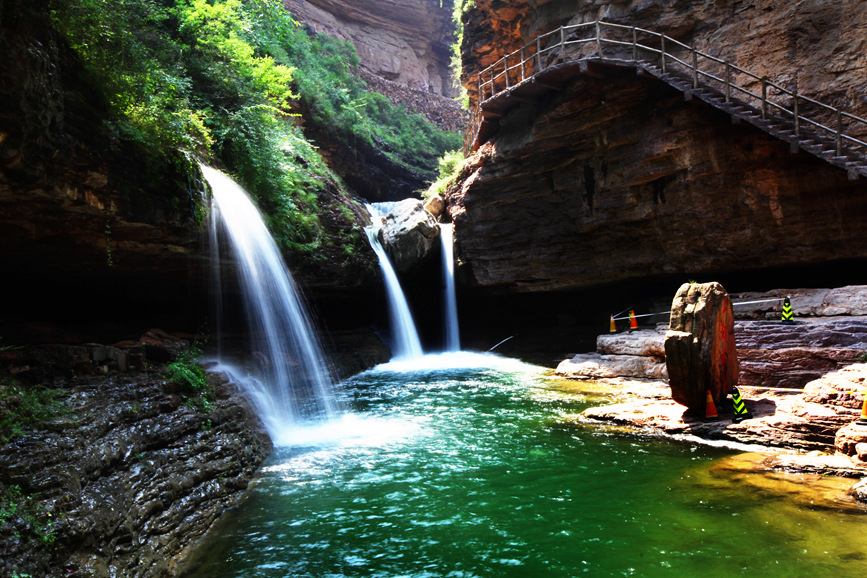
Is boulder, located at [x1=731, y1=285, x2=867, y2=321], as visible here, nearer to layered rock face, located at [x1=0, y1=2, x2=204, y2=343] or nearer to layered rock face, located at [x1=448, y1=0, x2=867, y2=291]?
layered rock face, located at [x1=448, y1=0, x2=867, y2=291]

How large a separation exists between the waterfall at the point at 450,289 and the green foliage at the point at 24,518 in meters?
18.6

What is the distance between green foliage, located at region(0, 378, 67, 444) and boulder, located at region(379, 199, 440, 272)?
49.0ft

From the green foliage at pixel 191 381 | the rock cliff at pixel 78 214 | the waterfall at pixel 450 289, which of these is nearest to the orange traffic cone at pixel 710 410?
the green foliage at pixel 191 381

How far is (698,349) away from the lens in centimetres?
816

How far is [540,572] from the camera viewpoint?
4.45 meters

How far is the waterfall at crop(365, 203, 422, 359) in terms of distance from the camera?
20.1 m

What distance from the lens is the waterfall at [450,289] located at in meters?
22.2

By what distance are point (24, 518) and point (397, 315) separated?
54.5 feet

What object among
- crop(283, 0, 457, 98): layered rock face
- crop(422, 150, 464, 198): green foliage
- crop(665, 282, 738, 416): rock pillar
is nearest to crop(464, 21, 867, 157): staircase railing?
crop(422, 150, 464, 198): green foliage

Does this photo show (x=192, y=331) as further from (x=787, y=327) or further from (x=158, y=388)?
→ (x=787, y=327)

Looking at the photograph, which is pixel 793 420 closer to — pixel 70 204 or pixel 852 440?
pixel 852 440

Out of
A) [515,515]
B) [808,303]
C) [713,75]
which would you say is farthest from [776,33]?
[515,515]

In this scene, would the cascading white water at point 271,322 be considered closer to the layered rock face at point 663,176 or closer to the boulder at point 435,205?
the layered rock face at point 663,176

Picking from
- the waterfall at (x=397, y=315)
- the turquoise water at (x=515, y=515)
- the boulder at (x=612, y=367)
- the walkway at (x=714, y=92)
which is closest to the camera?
the turquoise water at (x=515, y=515)
